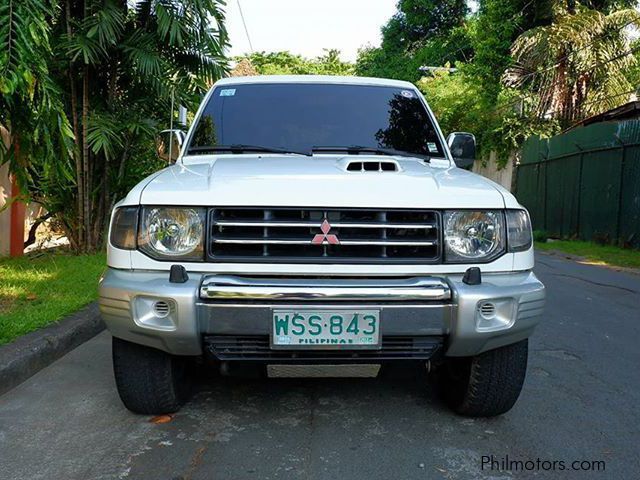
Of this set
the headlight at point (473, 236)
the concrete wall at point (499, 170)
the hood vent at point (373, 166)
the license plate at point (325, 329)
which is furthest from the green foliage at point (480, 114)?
the license plate at point (325, 329)

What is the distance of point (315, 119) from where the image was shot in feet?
13.2

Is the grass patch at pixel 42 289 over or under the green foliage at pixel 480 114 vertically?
under

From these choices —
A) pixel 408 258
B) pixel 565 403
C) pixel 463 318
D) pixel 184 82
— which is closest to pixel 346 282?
pixel 408 258

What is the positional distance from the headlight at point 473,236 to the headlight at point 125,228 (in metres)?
1.40

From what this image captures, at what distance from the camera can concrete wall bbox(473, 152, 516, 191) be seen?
21312 millimetres

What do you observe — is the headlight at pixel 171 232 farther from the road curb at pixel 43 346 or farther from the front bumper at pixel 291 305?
the road curb at pixel 43 346

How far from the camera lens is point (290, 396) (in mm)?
3545

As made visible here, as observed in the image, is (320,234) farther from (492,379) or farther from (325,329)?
(492,379)

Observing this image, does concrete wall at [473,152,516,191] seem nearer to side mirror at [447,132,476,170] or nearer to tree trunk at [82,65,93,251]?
tree trunk at [82,65,93,251]

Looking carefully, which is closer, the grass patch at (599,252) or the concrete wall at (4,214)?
the concrete wall at (4,214)

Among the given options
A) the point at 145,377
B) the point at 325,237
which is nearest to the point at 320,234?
the point at 325,237

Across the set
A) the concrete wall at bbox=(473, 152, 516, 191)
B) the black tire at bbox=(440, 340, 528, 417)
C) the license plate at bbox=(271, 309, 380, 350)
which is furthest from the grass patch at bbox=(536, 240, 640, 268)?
the license plate at bbox=(271, 309, 380, 350)

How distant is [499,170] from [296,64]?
1861cm

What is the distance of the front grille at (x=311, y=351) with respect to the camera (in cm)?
270
